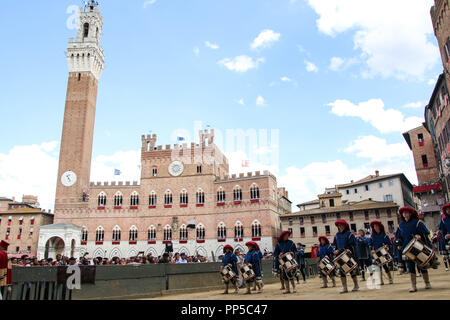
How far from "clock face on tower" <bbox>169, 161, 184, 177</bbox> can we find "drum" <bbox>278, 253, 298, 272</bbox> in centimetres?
3514

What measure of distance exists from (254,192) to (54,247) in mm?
25648


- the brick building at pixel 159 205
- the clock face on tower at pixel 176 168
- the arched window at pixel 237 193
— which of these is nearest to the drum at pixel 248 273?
the brick building at pixel 159 205

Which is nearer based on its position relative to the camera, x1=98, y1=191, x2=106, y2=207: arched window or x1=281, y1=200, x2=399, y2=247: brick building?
x1=281, y1=200, x2=399, y2=247: brick building

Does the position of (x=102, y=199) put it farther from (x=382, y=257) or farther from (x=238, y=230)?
(x=382, y=257)

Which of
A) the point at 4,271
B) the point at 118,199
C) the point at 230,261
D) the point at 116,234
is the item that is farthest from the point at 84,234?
the point at 4,271

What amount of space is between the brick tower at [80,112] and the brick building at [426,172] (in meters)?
42.1

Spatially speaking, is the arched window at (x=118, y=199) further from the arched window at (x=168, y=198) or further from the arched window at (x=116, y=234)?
the arched window at (x=168, y=198)

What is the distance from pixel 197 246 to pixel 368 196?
95.1 ft

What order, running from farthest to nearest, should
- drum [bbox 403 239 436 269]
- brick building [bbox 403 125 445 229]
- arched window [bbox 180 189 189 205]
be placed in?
1. arched window [bbox 180 189 189 205]
2. brick building [bbox 403 125 445 229]
3. drum [bbox 403 239 436 269]

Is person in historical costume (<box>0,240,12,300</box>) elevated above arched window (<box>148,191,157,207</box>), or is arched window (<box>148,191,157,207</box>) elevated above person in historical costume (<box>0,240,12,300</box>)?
arched window (<box>148,191,157,207</box>)

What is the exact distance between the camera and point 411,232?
798 centimetres

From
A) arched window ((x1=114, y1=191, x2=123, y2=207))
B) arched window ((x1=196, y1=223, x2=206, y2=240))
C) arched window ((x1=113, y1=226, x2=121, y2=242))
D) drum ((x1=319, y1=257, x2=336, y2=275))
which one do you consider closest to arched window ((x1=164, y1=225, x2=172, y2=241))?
arched window ((x1=196, y1=223, x2=206, y2=240))

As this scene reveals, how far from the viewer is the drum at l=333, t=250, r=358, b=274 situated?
30.4ft

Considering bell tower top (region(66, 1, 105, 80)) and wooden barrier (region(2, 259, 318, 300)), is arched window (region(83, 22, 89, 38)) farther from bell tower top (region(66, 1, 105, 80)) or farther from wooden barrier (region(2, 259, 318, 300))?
wooden barrier (region(2, 259, 318, 300))
